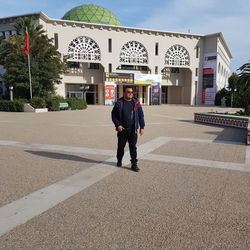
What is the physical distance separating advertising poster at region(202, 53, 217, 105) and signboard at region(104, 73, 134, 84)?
14577 millimetres

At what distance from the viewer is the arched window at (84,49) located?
37219 mm

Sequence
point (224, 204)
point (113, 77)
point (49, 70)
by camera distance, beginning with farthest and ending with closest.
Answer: point (113, 77)
point (49, 70)
point (224, 204)

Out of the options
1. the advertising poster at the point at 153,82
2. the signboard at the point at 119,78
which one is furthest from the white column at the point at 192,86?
the signboard at the point at 119,78

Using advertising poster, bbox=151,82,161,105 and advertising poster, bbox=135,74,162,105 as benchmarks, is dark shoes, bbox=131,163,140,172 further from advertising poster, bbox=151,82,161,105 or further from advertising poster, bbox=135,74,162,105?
advertising poster, bbox=151,82,161,105

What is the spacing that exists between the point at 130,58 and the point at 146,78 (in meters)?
4.42

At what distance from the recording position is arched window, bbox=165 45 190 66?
Answer: 42.2m

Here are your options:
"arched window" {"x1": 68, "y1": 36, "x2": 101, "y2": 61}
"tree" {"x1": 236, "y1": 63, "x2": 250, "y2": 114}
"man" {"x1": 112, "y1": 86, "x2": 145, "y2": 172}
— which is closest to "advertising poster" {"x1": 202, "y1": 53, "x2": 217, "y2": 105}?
"arched window" {"x1": 68, "y1": 36, "x2": 101, "y2": 61}

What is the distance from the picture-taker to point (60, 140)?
8266 millimetres

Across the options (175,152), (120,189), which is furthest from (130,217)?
(175,152)

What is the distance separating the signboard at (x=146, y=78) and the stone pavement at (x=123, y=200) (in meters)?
34.5

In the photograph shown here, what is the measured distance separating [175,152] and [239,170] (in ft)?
6.27

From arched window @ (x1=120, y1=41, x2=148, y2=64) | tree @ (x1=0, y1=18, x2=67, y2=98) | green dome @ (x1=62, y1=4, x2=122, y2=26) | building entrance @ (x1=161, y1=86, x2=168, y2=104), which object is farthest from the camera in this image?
green dome @ (x1=62, y1=4, x2=122, y2=26)

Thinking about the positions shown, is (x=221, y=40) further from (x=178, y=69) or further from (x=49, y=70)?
(x=49, y=70)

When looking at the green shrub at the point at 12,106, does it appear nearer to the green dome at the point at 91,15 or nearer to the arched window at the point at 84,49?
the arched window at the point at 84,49
